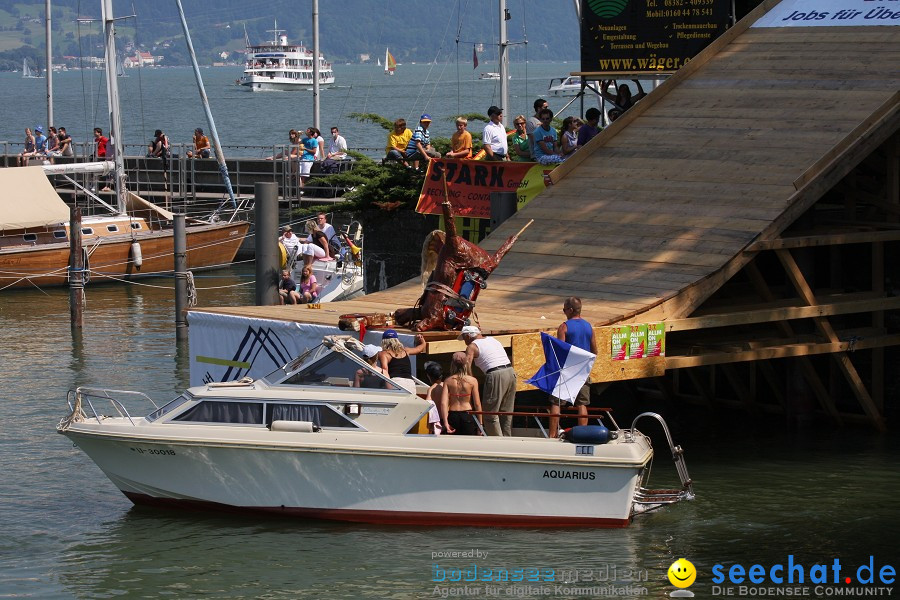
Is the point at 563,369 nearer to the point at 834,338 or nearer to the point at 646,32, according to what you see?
the point at 834,338

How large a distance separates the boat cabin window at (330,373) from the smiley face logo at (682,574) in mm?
3945

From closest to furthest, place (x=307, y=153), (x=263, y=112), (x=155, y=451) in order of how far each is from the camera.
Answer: (x=155, y=451), (x=307, y=153), (x=263, y=112)

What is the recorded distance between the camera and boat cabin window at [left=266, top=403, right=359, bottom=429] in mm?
15891

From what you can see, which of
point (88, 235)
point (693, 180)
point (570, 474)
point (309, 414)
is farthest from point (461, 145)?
point (88, 235)

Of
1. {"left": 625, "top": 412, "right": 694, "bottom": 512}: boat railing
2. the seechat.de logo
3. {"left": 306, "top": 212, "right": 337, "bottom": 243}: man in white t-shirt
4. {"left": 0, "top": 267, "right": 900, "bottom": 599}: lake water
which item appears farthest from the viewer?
{"left": 306, "top": 212, "right": 337, "bottom": 243}: man in white t-shirt

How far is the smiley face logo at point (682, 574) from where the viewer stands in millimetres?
14586

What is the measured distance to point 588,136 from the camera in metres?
25.5

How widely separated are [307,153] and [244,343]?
25.4 metres

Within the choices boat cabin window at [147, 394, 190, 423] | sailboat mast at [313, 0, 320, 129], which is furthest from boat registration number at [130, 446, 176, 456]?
sailboat mast at [313, 0, 320, 129]

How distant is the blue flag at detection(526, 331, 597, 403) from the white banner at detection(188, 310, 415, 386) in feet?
6.78

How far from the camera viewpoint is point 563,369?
16.8 metres

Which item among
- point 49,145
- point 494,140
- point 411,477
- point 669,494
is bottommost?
point 669,494

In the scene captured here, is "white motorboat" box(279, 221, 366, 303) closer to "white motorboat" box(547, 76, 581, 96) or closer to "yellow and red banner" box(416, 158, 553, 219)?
"yellow and red banner" box(416, 158, 553, 219)

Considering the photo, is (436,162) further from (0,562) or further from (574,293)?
(0,562)
